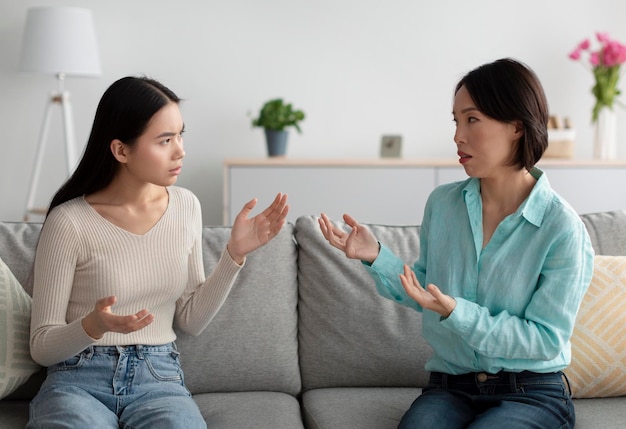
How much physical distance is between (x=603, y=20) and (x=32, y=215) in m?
3.21

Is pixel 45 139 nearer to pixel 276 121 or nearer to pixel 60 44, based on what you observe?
pixel 60 44

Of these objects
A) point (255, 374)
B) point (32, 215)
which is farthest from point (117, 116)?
point (32, 215)

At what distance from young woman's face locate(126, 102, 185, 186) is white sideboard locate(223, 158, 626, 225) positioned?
2.09 m

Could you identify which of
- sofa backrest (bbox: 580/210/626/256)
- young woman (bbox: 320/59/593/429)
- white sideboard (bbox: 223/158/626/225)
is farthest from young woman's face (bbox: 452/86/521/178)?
white sideboard (bbox: 223/158/626/225)

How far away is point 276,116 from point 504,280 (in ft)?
8.47

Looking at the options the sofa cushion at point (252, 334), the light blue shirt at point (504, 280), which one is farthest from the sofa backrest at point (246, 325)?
the light blue shirt at point (504, 280)

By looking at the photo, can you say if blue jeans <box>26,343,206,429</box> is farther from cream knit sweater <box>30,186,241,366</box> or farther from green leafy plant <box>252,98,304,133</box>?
green leafy plant <box>252,98,304,133</box>

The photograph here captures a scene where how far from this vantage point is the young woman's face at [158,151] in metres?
1.91

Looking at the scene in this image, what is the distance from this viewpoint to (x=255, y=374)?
2139mm

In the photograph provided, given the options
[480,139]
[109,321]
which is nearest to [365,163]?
[480,139]

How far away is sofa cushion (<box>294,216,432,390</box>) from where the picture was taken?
7.15 ft

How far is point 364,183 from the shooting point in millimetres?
4113

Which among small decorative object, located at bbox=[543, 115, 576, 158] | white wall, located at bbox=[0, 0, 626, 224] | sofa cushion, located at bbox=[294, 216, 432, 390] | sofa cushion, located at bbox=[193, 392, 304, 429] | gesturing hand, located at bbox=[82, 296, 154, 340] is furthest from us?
white wall, located at bbox=[0, 0, 626, 224]

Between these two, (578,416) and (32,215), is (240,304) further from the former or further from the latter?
(32,215)
